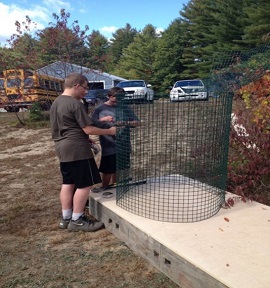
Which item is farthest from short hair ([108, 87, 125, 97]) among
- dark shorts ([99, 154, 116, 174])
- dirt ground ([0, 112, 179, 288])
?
dirt ground ([0, 112, 179, 288])

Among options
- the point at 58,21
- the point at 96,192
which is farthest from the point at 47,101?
the point at 96,192

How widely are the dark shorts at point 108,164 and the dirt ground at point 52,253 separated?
784 millimetres

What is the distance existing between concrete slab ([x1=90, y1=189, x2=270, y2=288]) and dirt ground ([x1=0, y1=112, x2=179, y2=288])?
5.6 inches

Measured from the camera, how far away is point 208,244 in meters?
2.51

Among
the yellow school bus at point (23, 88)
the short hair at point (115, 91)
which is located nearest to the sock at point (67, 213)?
the short hair at point (115, 91)

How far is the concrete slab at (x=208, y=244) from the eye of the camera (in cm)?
214

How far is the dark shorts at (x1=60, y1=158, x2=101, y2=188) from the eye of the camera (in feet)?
→ 10.7

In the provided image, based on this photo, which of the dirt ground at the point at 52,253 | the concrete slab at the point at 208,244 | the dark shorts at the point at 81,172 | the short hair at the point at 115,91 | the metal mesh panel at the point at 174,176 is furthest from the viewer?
the short hair at the point at 115,91

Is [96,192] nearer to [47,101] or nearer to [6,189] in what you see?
[6,189]

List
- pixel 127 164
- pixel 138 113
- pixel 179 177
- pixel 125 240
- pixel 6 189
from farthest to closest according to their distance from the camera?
1. pixel 6 189
2. pixel 179 177
3. pixel 127 164
4. pixel 138 113
5. pixel 125 240

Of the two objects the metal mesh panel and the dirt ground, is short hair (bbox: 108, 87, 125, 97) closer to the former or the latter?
the metal mesh panel

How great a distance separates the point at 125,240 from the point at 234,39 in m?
32.1

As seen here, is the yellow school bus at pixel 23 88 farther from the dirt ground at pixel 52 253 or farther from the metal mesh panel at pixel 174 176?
the metal mesh panel at pixel 174 176

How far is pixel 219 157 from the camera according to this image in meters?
3.54
